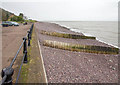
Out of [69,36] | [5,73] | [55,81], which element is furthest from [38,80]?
[69,36]

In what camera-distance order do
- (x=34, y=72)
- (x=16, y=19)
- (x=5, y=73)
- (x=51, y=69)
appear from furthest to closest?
1. (x=16, y=19)
2. (x=51, y=69)
3. (x=34, y=72)
4. (x=5, y=73)

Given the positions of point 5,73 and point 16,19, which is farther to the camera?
point 16,19

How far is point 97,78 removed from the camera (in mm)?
5562

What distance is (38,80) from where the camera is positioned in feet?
8.22

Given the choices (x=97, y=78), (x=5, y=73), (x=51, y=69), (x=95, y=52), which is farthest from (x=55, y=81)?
(x=95, y=52)

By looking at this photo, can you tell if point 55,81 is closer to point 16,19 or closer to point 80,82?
point 80,82

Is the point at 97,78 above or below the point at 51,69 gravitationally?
below

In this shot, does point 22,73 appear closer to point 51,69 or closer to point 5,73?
point 5,73

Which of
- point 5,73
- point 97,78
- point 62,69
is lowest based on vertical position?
point 97,78

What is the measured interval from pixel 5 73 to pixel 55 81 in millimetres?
3617

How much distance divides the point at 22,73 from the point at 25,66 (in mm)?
428

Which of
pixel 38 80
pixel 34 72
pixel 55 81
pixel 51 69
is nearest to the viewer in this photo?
pixel 38 80

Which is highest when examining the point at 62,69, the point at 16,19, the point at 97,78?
the point at 16,19

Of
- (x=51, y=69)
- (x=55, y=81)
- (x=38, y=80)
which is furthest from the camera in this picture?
(x=51, y=69)
